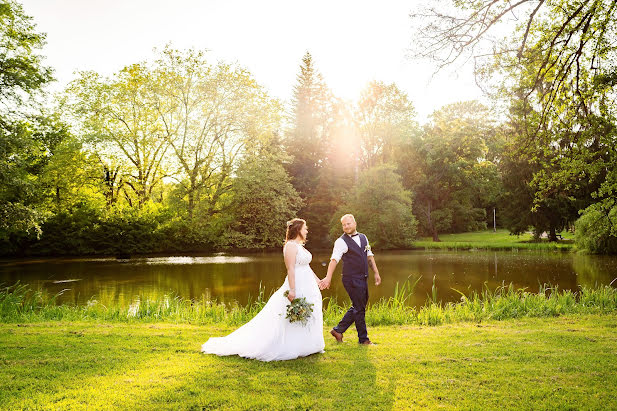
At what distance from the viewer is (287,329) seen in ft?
18.2

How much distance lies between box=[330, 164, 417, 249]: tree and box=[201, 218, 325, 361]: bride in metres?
26.8

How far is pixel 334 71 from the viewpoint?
43562mm

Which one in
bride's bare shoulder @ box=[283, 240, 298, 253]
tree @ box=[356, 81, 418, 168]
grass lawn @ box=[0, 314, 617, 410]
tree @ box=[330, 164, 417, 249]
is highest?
tree @ box=[356, 81, 418, 168]

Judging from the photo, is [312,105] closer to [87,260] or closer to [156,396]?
[87,260]

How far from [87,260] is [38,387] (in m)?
24.4

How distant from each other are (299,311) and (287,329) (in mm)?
287

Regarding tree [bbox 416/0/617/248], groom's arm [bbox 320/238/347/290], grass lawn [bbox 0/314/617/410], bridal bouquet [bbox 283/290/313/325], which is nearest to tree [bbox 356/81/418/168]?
tree [bbox 416/0/617/248]

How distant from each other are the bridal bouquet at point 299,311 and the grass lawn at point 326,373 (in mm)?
506

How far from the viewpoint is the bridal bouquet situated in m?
5.50

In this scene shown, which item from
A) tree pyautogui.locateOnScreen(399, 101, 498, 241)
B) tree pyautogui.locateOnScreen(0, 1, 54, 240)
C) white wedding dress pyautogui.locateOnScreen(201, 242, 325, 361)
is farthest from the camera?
tree pyautogui.locateOnScreen(399, 101, 498, 241)

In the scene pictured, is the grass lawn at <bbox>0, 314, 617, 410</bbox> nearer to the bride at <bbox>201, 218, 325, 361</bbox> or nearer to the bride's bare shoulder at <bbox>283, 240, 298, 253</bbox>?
the bride at <bbox>201, 218, 325, 361</bbox>

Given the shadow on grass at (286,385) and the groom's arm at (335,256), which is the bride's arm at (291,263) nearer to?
the groom's arm at (335,256)

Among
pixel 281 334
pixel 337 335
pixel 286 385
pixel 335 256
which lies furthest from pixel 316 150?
pixel 286 385

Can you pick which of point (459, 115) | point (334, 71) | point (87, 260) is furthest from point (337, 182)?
point (87, 260)
